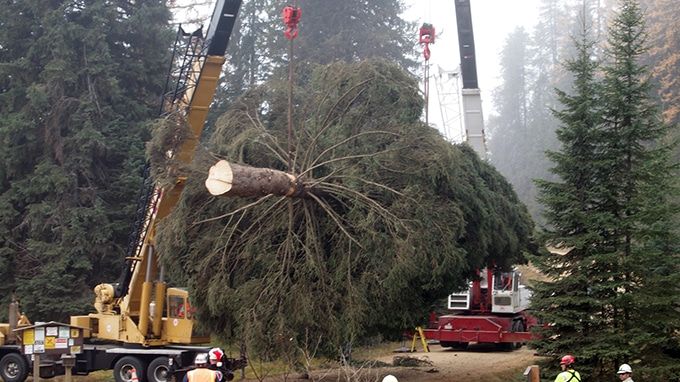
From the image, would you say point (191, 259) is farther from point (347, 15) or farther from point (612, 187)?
point (347, 15)

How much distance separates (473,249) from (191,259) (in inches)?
225

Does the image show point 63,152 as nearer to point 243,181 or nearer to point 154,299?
point 154,299

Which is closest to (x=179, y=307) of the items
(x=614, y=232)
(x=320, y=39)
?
(x=614, y=232)

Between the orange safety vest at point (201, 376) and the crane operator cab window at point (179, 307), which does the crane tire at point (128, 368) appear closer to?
the crane operator cab window at point (179, 307)

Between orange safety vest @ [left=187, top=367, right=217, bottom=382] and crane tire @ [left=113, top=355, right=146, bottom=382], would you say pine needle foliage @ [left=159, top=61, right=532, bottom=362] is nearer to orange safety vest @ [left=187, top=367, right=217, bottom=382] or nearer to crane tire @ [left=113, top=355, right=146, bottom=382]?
crane tire @ [left=113, top=355, right=146, bottom=382]

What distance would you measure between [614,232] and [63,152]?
19.8 metres

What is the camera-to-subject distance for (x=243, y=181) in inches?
Result: 485

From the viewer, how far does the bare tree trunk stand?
1215cm

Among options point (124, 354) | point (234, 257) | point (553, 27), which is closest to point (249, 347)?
point (234, 257)

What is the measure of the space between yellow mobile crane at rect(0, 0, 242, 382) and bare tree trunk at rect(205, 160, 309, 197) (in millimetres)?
3384

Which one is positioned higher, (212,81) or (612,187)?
(212,81)

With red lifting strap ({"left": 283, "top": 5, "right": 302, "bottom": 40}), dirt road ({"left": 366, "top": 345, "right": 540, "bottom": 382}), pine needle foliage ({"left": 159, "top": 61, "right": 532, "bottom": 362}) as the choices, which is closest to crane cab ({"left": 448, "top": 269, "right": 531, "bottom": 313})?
dirt road ({"left": 366, "top": 345, "right": 540, "bottom": 382})

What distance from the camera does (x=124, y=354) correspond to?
1730cm

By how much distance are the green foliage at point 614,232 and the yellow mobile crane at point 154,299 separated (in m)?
7.14
